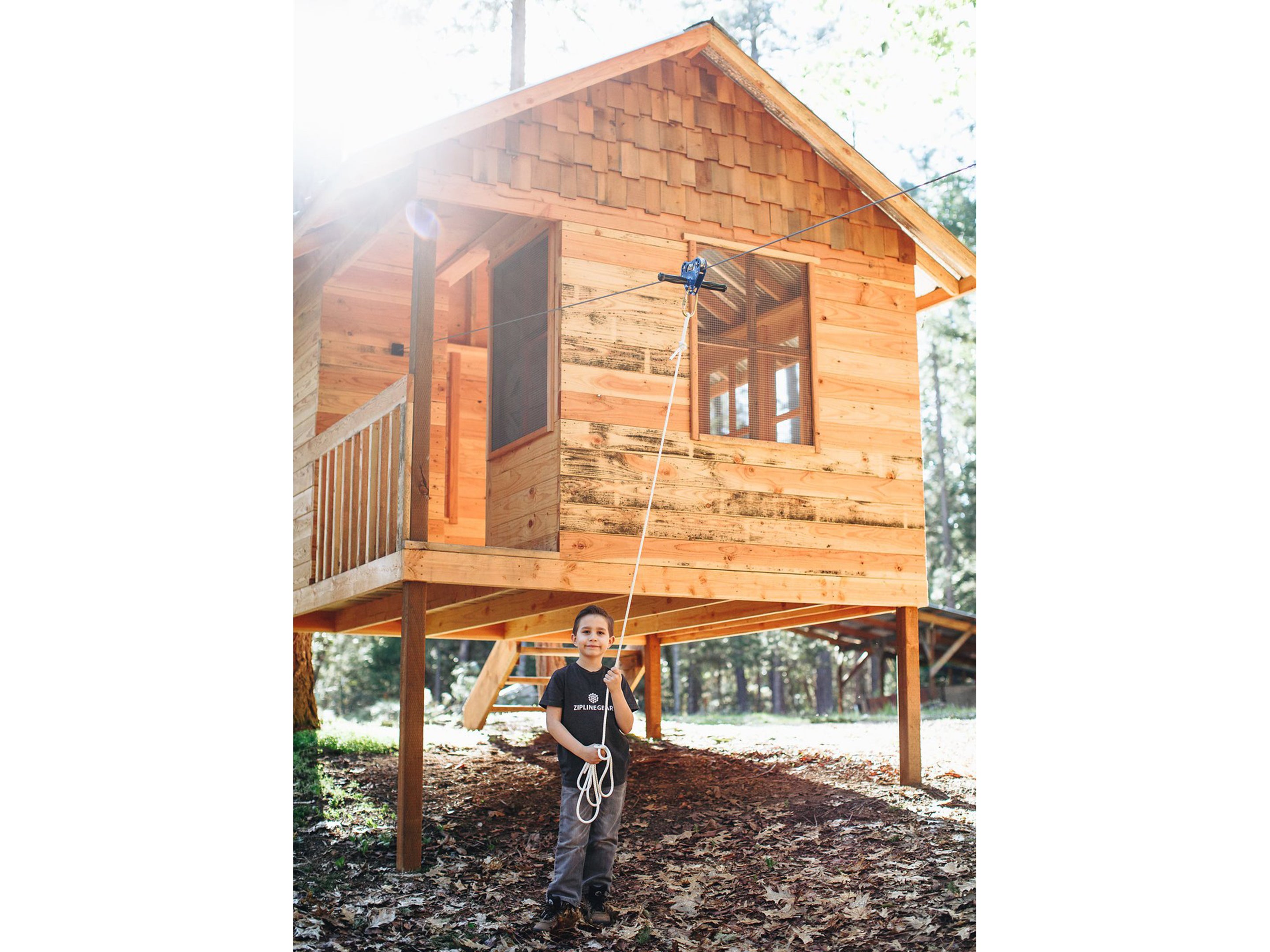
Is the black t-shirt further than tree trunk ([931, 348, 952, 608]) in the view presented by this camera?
No

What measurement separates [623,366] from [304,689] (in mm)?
5864

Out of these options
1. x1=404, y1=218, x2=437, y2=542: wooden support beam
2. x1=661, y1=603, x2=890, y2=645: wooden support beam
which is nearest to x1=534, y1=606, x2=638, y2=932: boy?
x1=404, y1=218, x2=437, y2=542: wooden support beam

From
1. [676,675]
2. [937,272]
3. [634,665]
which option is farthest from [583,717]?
[676,675]

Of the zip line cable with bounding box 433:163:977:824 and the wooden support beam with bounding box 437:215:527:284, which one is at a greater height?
the wooden support beam with bounding box 437:215:527:284

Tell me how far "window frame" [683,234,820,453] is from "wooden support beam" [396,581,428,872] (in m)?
2.26

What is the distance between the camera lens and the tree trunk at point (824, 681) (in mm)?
31828

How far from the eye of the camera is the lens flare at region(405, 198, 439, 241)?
6977mm

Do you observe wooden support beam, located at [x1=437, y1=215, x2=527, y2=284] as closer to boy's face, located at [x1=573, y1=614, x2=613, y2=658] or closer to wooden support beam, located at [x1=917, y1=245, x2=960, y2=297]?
wooden support beam, located at [x1=917, y1=245, x2=960, y2=297]

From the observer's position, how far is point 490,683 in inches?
437

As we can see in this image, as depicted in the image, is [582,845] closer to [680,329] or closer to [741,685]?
[680,329]

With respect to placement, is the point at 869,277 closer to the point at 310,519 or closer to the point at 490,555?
the point at 490,555

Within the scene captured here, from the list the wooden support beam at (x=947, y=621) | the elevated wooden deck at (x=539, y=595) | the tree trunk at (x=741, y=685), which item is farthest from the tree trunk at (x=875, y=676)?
the elevated wooden deck at (x=539, y=595)

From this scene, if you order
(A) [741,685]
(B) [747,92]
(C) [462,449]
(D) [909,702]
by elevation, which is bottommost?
(A) [741,685]
